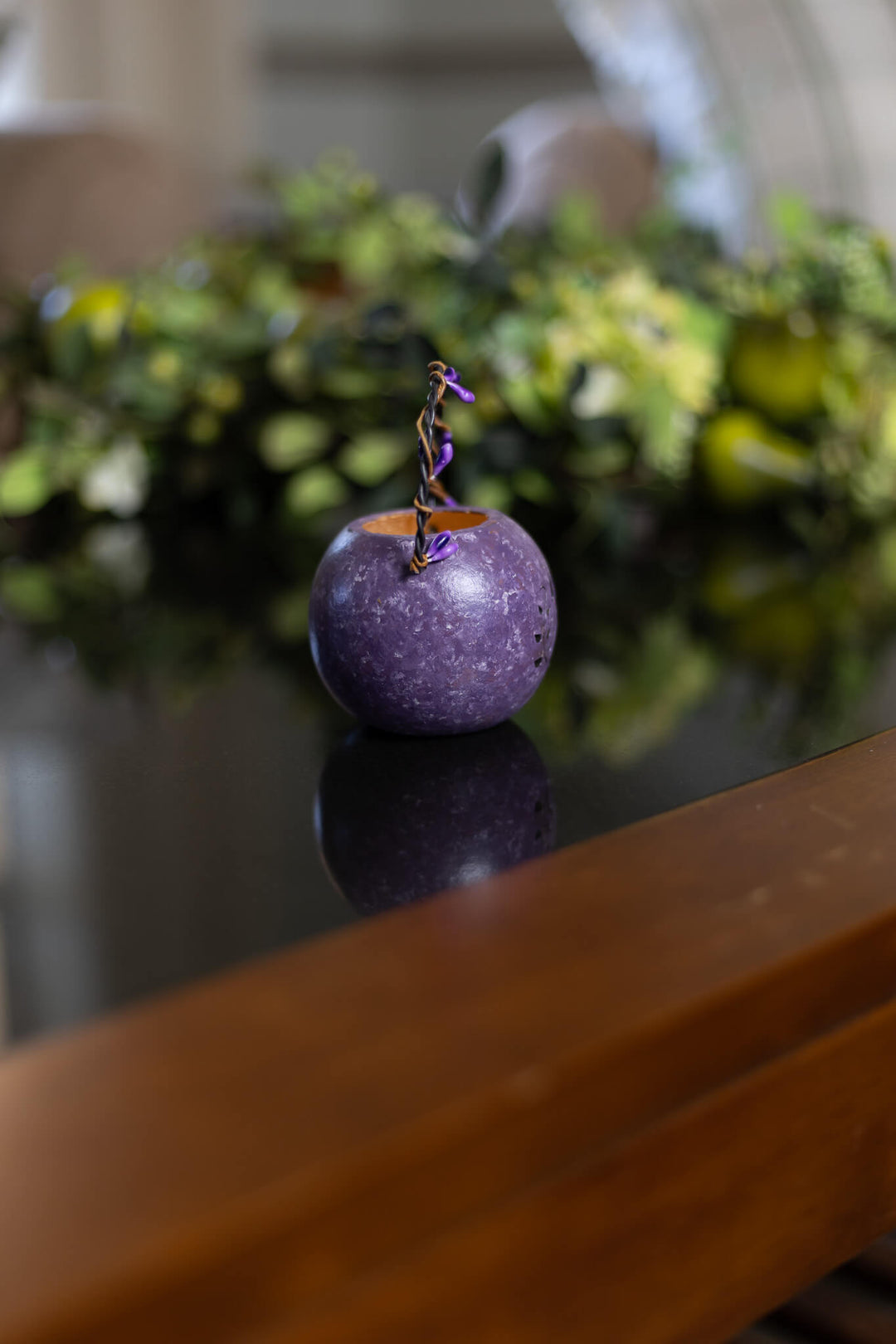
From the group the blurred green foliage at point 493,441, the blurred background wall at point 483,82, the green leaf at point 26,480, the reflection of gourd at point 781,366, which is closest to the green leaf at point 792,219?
the blurred green foliage at point 493,441

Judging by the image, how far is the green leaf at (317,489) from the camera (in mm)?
700

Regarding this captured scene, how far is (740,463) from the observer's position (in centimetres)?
79

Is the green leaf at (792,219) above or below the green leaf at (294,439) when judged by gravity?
above

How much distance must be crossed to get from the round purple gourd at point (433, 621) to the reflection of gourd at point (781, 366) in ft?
1.55

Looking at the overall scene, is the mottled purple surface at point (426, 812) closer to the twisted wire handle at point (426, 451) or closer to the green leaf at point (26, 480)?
the twisted wire handle at point (426, 451)

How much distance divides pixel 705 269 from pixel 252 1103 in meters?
0.86

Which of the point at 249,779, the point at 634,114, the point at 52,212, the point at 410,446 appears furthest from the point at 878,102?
the point at 249,779

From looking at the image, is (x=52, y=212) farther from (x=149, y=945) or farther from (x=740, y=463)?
(x=149, y=945)

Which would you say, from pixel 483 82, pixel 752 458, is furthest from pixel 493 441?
pixel 483 82

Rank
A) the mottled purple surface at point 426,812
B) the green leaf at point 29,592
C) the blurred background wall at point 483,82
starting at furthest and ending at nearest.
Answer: the blurred background wall at point 483,82
the green leaf at point 29,592
the mottled purple surface at point 426,812

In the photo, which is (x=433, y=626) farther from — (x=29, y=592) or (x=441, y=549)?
(x=29, y=592)

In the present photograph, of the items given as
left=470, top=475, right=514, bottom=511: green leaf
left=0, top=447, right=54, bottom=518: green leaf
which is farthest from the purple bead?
left=0, top=447, right=54, bottom=518: green leaf

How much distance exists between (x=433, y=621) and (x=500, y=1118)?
18cm

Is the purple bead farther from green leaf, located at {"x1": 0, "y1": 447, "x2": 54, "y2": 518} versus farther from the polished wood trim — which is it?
green leaf, located at {"x1": 0, "y1": 447, "x2": 54, "y2": 518}
